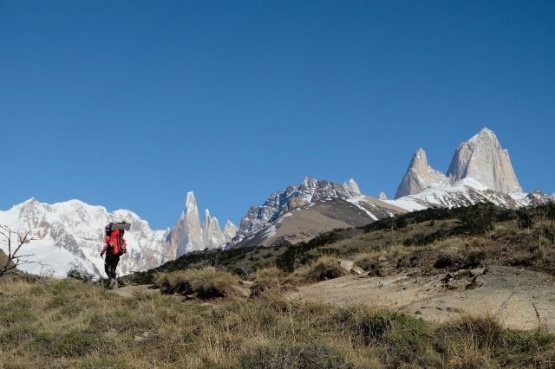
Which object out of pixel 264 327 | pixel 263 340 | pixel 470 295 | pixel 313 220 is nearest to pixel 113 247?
pixel 264 327

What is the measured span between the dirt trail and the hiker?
6.87 m

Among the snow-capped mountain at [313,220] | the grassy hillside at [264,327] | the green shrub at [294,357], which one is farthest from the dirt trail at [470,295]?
the snow-capped mountain at [313,220]

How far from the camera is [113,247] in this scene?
1830 cm

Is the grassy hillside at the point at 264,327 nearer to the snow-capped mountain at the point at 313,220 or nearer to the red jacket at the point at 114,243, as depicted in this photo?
the red jacket at the point at 114,243

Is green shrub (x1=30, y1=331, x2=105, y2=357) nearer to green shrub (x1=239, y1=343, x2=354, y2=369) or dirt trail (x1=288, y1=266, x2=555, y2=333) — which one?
green shrub (x1=239, y1=343, x2=354, y2=369)

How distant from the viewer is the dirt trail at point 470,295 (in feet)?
29.7

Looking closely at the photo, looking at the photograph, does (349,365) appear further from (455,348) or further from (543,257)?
(543,257)

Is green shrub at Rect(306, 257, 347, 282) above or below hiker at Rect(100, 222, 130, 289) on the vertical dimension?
below

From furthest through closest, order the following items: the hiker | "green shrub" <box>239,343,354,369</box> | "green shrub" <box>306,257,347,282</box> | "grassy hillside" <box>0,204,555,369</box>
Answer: the hiker → "green shrub" <box>306,257,347,282</box> → "grassy hillside" <box>0,204,555,369</box> → "green shrub" <box>239,343,354,369</box>

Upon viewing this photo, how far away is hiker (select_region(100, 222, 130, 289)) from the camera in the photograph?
60.0 ft

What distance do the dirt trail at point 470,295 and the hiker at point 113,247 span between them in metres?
6.87

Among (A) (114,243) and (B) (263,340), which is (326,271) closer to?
(A) (114,243)

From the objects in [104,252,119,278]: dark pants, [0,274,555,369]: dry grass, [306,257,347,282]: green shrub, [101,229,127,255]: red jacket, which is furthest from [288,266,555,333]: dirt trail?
[104,252,119,278]: dark pants

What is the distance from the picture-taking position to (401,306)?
10531 mm
